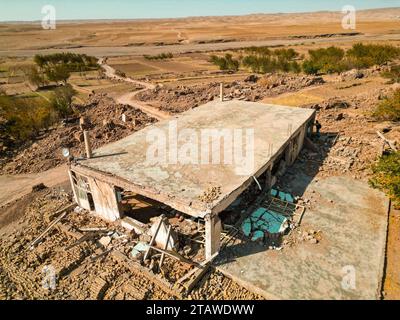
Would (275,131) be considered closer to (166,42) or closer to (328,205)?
(328,205)

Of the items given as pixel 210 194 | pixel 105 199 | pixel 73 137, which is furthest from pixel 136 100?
pixel 210 194

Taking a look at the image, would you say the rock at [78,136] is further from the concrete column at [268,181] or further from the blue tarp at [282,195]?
the blue tarp at [282,195]

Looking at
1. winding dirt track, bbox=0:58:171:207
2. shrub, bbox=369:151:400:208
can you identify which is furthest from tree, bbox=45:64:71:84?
shrub, bbox=369:151:400:208

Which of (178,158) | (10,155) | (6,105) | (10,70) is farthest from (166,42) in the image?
(178,158)

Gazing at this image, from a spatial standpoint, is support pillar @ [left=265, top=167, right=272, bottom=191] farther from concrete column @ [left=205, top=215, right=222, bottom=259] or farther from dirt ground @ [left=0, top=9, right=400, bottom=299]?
concrete column @ [left=205, top=215, right=222, bottom=259]

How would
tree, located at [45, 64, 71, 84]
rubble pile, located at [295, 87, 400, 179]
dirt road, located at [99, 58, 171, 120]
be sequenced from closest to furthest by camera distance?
rubble pile, located at [295, 87, 400, 179] < dirt road, located at [99, 58, 171, 120] < tree, located at [45, 64, 71, 84]
